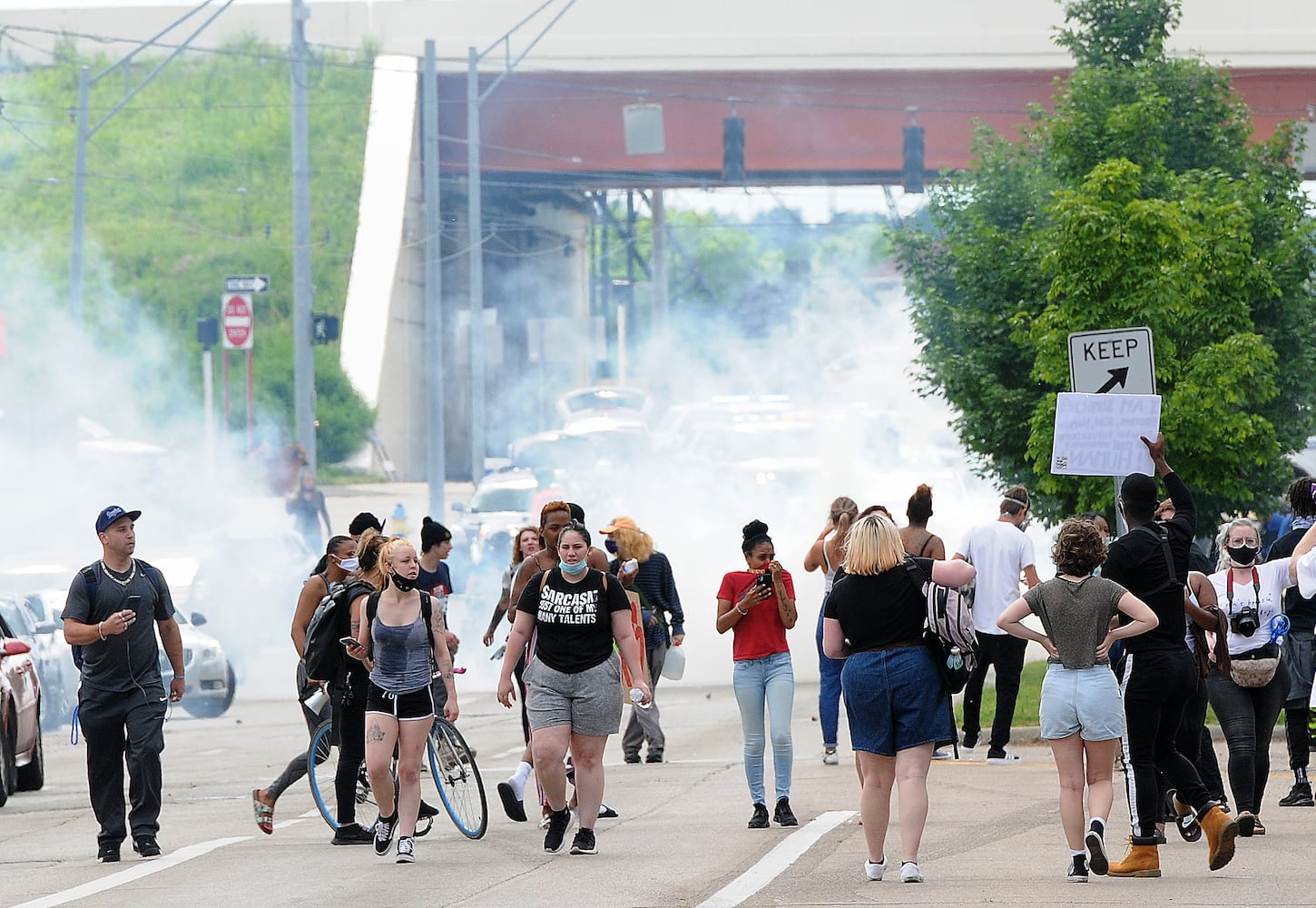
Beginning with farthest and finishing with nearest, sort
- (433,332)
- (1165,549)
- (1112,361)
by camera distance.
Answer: (433,332), (1112,361), (1165,549)

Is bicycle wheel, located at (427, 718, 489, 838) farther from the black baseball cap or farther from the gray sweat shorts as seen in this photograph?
the black baseball cap

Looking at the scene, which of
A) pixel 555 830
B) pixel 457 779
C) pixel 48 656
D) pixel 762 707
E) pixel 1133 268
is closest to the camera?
pixel 555 830

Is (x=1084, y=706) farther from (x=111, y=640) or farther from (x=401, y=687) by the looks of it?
(x=111, y=640)

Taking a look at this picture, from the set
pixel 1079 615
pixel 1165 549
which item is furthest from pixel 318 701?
pixel 1165 549

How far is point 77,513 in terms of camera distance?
36.2 meters

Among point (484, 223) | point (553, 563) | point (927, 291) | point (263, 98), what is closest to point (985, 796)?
point (553, 563)

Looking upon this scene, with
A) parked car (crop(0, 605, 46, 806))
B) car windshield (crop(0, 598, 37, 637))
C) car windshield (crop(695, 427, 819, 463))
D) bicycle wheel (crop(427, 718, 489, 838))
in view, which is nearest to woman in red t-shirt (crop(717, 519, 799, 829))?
bicycle wheel (crop(427, 718, 489, 838))

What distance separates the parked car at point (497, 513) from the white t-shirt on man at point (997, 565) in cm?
1890

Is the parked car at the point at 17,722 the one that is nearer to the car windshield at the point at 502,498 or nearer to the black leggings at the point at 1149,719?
the black leggings at the point at 1149,719

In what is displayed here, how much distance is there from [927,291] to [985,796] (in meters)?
15.0

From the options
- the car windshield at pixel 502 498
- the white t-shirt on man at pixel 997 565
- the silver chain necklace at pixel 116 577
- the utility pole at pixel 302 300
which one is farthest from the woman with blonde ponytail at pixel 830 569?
the car windshield at pixel 502 498

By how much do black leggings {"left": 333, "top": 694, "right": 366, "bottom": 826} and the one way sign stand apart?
15.1 ft

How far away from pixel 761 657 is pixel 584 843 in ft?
5.04

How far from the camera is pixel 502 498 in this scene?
36.2 meters
